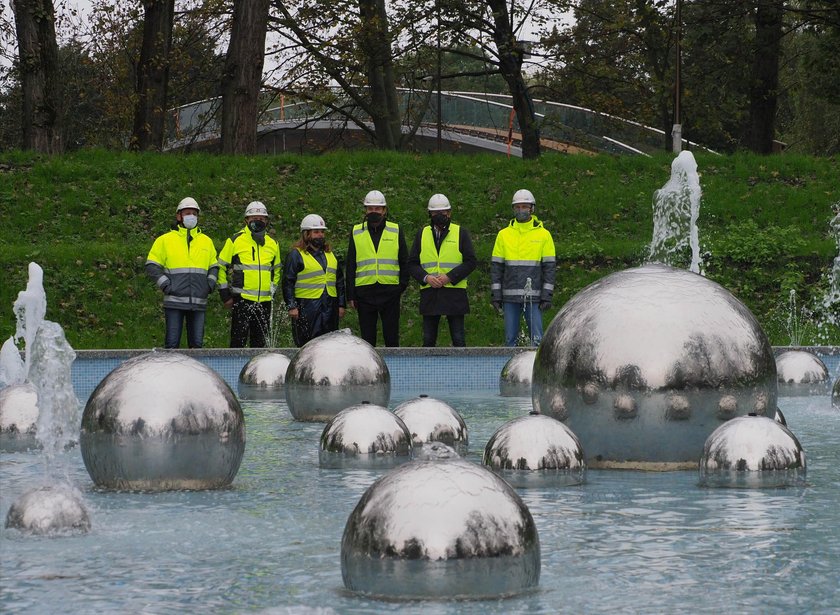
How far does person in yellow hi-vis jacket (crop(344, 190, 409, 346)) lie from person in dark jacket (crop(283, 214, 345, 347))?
0.97 ft

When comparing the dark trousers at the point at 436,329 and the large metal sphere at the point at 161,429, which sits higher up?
the dark trousers at the point at 436,329

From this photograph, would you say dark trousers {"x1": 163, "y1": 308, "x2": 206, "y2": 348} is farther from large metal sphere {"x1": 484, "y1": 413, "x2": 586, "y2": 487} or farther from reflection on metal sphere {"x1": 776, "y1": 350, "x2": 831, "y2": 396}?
large metal sphere {"x1": 484, "y1": 413, "x2": 586, "y2": 487}

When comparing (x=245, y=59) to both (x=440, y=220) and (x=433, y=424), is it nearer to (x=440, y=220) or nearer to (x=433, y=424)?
(x=440, y=220)

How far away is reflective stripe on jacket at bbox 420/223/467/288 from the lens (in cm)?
1955

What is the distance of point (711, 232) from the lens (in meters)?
→ 27.9

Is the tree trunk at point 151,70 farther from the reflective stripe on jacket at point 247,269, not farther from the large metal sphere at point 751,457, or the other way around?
the large metal sphere at point 751,457

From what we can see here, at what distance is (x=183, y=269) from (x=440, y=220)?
3.42 m

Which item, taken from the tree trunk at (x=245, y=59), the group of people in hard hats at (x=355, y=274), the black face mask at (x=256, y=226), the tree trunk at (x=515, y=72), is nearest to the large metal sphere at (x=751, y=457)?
the group of people in hard hats at (x=355, y=274)

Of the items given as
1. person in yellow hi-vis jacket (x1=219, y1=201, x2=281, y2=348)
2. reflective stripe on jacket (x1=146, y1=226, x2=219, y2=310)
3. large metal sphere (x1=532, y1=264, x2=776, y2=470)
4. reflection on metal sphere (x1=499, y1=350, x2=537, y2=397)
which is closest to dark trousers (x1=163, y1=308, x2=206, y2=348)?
reflective stripe on jacket (x1=146, y1=226, x2=219, y2=310)

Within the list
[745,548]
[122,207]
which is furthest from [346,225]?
[745,548]

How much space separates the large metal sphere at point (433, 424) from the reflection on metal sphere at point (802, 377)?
5.80 meters

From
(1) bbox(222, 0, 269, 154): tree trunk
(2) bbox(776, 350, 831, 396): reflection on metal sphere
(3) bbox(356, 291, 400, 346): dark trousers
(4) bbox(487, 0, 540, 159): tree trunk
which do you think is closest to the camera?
(2) bbox(776, 350, 831, 396): reflection on metal sphere

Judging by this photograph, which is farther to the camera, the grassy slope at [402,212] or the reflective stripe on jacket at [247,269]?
the grassy slope at [402,212]

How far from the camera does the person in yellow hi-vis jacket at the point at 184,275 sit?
19.2 m
